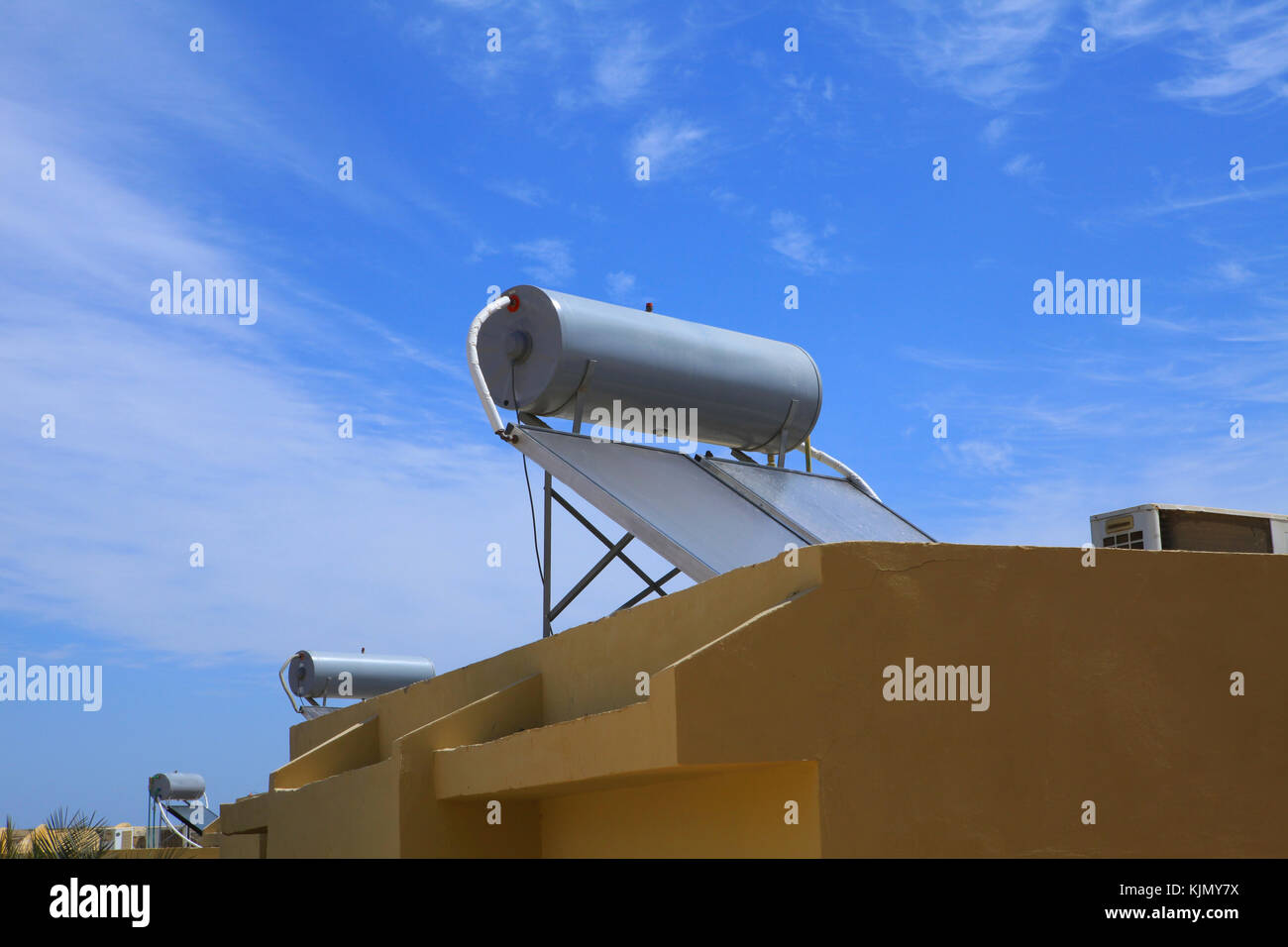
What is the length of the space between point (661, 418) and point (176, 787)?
30.8m

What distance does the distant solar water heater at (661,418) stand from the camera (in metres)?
11.3

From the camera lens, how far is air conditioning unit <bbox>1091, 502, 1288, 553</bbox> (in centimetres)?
1104

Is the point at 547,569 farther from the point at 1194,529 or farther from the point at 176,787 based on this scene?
the point at 176,787

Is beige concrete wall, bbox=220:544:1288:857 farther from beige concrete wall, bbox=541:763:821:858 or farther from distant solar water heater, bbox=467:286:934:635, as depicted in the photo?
distant solar water heater, bbox=467:286:934:635

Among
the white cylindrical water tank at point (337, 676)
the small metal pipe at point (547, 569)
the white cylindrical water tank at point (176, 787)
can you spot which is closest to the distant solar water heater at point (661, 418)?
the small metal pipe at point (547, 569)

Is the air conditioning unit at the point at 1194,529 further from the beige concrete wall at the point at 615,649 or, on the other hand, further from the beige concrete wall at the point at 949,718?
the beige concrete wall at the point at 615,649

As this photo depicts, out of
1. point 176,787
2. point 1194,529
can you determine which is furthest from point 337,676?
point 1194,529

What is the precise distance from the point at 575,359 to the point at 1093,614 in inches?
214

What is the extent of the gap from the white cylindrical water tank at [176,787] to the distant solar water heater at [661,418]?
3005cm

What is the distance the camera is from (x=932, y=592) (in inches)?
314

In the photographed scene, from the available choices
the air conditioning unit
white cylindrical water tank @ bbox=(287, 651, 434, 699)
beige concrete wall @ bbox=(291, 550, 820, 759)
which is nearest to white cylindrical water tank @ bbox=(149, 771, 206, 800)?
white cylindrical water tank @ bbox=(287, 651, 434, 699)

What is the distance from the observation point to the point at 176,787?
39.1 metres

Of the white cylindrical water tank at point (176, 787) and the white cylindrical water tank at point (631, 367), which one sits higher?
the white cylindrical water tank at point (631, 367)
